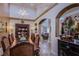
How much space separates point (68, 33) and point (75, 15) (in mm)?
295

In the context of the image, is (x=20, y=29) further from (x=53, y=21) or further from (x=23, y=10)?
(x=53, y=21)

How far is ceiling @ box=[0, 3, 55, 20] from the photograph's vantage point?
2.35 metres

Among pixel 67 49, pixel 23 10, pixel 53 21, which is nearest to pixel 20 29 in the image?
pixel 23 10

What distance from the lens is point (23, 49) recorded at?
2.36 m

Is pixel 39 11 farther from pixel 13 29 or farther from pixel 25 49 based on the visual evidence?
pixel 25 49

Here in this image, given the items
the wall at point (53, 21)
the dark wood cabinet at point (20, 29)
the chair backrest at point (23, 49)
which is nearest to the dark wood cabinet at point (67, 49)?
the wall at point (53, 21)

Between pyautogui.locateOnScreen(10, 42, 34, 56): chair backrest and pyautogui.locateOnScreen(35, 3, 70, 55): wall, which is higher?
pyautogui.locateOnScreen(35, 3, 70, 55): wall

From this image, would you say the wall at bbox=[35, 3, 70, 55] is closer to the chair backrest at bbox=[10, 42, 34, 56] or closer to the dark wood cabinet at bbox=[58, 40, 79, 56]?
the dark wood cabinet at bbox=[58, 40, 79, 56]

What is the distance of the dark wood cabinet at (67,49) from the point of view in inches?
89.5

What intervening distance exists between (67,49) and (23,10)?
0.92 meters

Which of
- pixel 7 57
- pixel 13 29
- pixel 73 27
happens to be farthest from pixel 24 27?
pixel 73 27

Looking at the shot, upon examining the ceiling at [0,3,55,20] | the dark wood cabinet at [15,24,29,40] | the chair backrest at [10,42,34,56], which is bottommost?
the chair backrest at [10,42,34,56]

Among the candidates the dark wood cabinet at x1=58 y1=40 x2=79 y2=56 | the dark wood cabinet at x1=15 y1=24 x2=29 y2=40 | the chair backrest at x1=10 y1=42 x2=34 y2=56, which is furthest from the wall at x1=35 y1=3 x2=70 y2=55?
the chair backrest at x1=10 y1=42 x2=34 y2=56

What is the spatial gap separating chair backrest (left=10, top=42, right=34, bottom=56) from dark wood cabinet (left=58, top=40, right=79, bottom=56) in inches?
17.4
